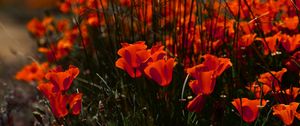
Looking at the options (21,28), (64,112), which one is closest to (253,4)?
(64,112)

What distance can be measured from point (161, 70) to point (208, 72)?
0.16 meters

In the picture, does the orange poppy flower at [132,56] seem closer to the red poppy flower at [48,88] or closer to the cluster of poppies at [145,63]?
the cluster of poppies at [145,63]

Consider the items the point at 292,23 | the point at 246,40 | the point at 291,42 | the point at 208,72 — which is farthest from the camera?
the point at 292,23

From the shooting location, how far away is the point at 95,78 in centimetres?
289

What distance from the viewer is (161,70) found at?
1.92 meters

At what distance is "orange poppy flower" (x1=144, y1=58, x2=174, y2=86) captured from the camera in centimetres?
191

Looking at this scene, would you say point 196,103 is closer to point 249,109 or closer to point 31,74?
point 249,109

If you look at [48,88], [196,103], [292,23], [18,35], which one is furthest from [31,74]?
[18,35]

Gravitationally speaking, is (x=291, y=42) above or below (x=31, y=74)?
above

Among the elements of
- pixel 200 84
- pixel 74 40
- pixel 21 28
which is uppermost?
pixel 200 84

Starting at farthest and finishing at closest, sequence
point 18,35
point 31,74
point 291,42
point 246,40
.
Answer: point 18,35, point 31,74, point 246,40, point 291,42

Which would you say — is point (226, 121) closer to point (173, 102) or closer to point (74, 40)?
point (173, 102)

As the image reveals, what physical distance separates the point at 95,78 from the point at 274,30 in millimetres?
931

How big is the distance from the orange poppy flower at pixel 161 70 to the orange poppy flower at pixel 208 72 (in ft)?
0.23
